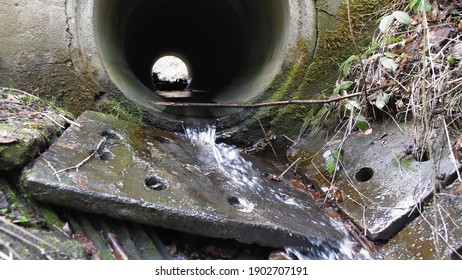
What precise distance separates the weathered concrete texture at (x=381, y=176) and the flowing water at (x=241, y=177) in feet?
0.49

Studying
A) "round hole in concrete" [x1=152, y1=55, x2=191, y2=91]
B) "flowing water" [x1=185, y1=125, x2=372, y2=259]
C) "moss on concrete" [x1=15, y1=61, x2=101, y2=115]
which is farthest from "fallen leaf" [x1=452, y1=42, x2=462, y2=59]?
"round hole in concrete" [x1=152, y1=55, x2=191, y2=91]

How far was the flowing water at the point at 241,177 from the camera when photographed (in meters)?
2.04

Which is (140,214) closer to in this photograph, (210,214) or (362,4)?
(210,214)

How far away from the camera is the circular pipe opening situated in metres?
3.25

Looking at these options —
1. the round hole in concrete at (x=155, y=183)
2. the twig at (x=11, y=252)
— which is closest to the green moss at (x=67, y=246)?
the twig at (x=11, y=252)

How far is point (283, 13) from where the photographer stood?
3.27 m

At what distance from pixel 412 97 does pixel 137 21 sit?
402 centimetres

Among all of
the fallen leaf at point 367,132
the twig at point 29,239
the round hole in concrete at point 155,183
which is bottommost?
the fallen leaf at point 367,132

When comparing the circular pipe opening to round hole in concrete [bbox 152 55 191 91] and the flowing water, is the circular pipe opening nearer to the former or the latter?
the flowing water

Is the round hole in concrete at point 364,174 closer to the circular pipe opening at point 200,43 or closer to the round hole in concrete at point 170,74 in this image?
the circular pipe opening at point 200,43

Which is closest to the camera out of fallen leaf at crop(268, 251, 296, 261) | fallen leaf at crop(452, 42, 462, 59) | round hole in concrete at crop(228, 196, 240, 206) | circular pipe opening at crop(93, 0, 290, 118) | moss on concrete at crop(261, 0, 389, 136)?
fallen leaf at crop(268, 251, 296, 261)

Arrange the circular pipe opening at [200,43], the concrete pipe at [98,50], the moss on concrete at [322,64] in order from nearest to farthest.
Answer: the concrete pipe at [98,50] → the moss on concrete at [322,64] → the circular pipe opening at [200,43]

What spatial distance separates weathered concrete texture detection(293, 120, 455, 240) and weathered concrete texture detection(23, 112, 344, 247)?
0.67 feet

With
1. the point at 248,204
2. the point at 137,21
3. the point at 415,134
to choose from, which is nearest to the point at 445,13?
the point at 415,134
